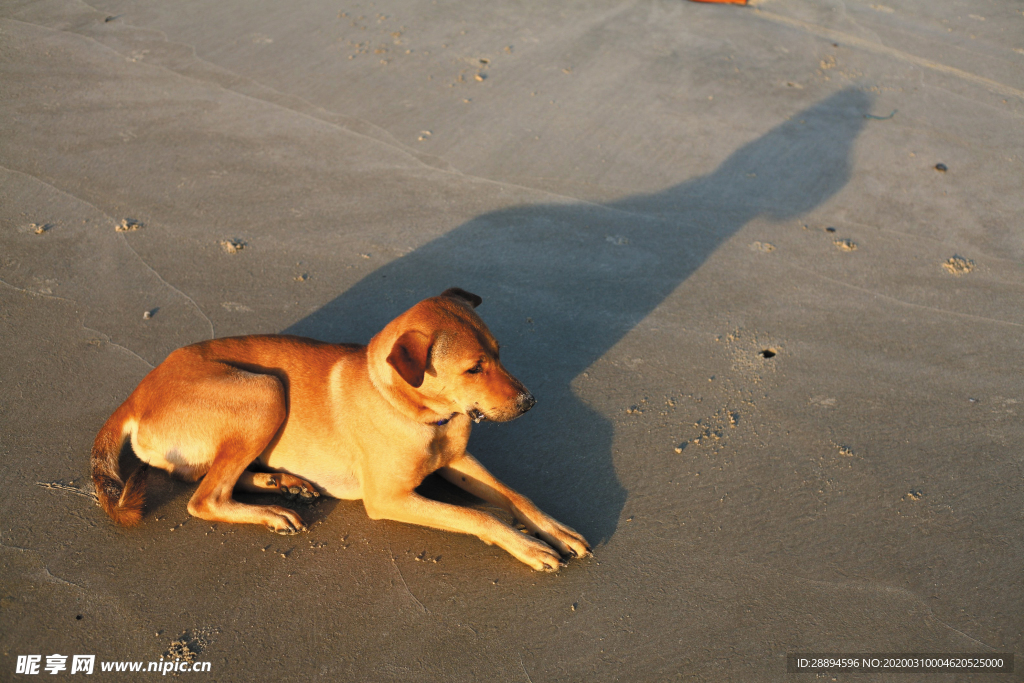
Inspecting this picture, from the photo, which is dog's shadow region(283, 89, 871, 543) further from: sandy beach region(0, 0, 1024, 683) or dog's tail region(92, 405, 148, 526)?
dog's tail region(92, 405, 148, 526)

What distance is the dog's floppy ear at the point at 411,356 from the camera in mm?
3270

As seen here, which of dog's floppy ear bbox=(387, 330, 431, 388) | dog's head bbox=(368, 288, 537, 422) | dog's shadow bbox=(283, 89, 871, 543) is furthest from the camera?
dog's shadow bbox=(283, 89, 871, 543)

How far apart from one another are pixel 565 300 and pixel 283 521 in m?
2.78

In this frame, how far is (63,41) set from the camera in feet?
27.6

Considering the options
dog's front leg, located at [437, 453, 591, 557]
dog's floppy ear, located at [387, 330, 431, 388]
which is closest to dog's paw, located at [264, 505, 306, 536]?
dog's front leg, located at [437, 453, 591, 557]

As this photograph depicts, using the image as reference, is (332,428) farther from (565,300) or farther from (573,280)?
(573,280)

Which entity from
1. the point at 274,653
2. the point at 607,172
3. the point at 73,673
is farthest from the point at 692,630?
the point at 607,172

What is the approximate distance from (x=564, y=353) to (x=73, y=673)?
333cm

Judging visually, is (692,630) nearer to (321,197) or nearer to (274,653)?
(274,653)

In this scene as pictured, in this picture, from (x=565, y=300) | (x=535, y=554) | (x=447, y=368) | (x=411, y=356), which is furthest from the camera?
(x=565, y=300)

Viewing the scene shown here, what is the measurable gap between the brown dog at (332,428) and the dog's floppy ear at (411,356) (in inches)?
3.6

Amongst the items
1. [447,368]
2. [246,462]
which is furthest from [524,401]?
[246,462]

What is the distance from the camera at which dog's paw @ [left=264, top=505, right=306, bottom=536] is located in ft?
12.3

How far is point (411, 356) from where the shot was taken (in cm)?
331
